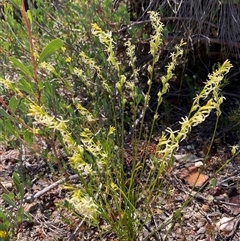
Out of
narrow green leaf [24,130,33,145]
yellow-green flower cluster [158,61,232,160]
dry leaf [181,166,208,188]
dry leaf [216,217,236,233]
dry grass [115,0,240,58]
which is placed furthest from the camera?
dry grass [115,0,240,58]

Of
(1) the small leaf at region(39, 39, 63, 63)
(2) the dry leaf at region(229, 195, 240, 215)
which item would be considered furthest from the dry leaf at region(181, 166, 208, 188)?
(1) the small leaf at region(39, 39, 63, 63)

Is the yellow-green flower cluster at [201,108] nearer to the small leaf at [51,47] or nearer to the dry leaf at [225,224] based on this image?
the small leaf at [51,47]

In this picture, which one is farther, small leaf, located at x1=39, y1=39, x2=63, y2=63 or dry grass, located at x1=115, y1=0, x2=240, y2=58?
dry grass, located at x1=115, y1=0, x2=240, y2=58

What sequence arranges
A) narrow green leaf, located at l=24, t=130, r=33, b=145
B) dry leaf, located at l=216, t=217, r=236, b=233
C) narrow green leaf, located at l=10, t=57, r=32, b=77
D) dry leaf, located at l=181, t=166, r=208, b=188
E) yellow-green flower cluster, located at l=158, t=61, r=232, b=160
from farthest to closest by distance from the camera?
dry leaf, located at l=181, t=166, r=208, b=188 → dry leaf, located at l=216, t=217, r=236, b=233 → narrow green leaf, located at l=24, t=130, r=33, b=145 → narrow green leaf, located at l=10, t=57, r=32, b=77 → yellow-green flower cluster, located at l=158, t=61, r=232, b=160

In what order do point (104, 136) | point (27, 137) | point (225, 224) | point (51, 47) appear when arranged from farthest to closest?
1. point (104, 136)
2. point (225, 224)
3. point (27, 137)
4. point (51, 47)

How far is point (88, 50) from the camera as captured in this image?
7.95 feet

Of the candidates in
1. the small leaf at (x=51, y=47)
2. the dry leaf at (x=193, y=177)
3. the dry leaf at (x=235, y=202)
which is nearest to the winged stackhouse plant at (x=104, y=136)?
the small leaf at (x=51, y=47)

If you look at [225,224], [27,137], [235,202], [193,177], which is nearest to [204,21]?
[193,177]

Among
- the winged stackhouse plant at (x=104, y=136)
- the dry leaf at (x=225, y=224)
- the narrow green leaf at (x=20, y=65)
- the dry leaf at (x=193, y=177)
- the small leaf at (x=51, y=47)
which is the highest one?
the small leaf at (x=51, y=47)

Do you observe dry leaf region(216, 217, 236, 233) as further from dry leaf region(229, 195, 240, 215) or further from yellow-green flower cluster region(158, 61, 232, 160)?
yellow-green flower cluster region(158, 61, 232, 160)

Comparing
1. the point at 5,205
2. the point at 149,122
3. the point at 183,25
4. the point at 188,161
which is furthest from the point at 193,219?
the point at 183,25

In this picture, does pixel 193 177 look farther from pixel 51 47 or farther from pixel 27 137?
pixel 51 47

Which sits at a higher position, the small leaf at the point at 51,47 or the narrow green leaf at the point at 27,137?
the small leaf at the point at 51,47

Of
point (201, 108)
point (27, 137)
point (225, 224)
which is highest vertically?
point (201, 108)
